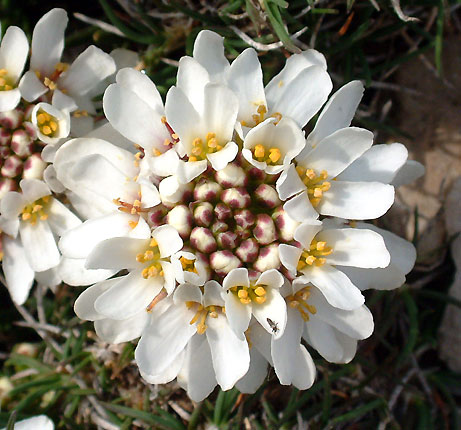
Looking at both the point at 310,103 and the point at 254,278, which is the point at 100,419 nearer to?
the point at 254,278

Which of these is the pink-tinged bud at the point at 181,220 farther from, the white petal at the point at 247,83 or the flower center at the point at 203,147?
the white petal at the point at 247,83

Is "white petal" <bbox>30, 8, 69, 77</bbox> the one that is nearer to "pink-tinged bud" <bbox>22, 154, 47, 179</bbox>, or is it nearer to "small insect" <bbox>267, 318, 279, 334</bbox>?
"pink-tinged bud" <bbox>22, 154, 47, 179</bbox>

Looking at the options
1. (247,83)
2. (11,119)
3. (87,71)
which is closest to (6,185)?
(11,119)

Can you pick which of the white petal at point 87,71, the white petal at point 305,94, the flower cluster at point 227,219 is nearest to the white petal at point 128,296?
the flower cluster at point 227,219

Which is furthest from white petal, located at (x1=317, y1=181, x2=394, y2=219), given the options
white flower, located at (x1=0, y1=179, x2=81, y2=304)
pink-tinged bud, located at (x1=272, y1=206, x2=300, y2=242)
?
white flower, located at (x1=0, y1=179, x2=81, y2=304)

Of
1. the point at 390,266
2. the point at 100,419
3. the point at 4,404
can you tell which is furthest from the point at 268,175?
the point at 4,404

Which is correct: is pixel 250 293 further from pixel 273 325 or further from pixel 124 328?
pixel 124 328

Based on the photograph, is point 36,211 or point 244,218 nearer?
point 244,218
